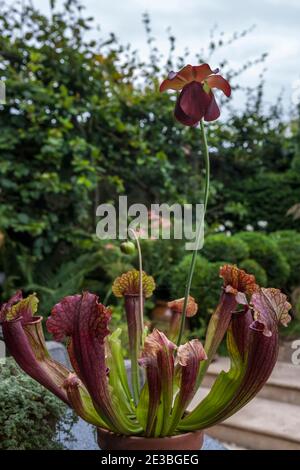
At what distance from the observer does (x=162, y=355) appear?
60cm

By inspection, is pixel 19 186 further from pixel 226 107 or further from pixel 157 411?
pixel 157 411

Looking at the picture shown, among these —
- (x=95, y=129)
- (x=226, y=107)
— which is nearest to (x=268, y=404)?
(x=95, y=129)

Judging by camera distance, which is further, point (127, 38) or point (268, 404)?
point (127, 38)

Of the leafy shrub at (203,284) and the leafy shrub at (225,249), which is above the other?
the leafy shrub at (225,249)

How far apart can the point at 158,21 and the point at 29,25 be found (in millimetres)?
1857

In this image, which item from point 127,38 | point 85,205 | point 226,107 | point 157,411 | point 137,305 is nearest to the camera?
point 157,411

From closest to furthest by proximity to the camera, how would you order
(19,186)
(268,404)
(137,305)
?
1. (137,305)
2. (268,404)
3. (19,186)

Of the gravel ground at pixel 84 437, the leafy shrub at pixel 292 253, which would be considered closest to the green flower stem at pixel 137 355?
the gravel ground at pixel 84 437

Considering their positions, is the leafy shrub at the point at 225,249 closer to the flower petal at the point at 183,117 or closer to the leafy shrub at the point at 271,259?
the leafy shrub at the point at 271,259

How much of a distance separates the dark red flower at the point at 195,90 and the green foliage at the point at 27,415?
498mm

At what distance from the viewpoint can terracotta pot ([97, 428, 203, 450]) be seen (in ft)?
2.06

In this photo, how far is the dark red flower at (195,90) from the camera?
0.68 m

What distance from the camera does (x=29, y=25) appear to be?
13.6 ft

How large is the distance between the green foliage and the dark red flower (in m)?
0.50
